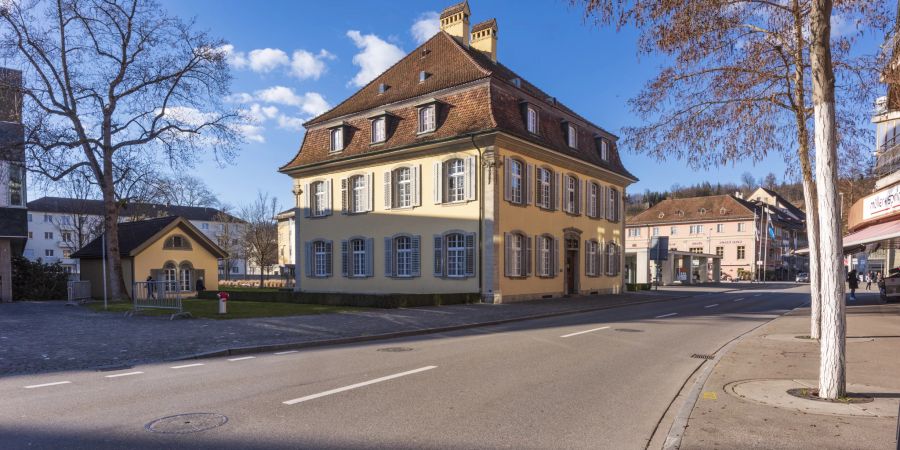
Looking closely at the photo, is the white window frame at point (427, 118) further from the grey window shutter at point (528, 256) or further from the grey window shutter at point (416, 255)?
the grey window shutter at point (528, 256)

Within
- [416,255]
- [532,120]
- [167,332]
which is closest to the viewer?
[167,332]

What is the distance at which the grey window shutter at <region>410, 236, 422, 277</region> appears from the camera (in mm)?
27422

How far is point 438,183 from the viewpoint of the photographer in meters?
26.6

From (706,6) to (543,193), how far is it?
68.8ft

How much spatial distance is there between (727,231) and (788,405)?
7667cm

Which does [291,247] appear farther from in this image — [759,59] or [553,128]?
[759,59]

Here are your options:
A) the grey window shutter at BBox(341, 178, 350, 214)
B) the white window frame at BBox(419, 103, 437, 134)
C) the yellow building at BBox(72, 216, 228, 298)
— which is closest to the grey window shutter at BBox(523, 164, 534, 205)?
the white window frame at BBox(419, 103, 437, 134)

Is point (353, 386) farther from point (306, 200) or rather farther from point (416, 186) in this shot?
point (306, 200)

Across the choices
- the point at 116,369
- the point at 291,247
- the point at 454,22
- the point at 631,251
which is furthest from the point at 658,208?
the point at 116,369

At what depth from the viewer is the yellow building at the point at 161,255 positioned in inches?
1244

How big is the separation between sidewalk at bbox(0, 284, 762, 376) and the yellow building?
41.7ft

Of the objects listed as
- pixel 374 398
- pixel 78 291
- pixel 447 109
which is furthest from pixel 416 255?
pixel 374 398

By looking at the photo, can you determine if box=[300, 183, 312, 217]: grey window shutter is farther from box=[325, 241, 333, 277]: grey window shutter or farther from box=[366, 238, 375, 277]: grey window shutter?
box=[366, 238, 375, 277]: grey window shutter

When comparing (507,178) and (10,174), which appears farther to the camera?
(10,174)
